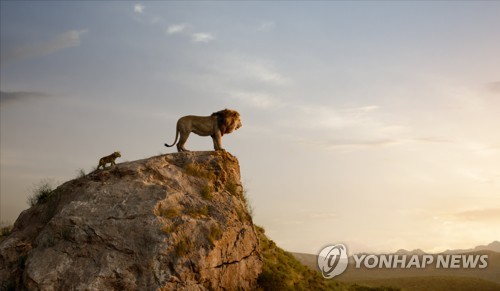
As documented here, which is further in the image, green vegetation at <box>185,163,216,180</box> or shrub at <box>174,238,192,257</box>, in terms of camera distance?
green vegetation at <box>185,163,216,180</box>

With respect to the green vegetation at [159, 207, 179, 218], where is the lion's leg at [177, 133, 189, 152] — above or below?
above

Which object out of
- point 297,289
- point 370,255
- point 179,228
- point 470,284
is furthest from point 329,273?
point 470,284

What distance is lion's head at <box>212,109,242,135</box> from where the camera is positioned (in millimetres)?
22578

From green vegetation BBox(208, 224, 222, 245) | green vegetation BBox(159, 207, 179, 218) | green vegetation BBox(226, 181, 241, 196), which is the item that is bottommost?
green vegetation BBox(208, 224, 222, 245)

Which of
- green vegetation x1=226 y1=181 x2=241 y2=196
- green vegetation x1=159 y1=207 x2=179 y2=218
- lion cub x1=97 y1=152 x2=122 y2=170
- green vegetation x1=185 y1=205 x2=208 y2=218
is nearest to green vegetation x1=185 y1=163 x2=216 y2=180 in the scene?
green vegetation x1=226 y1=181 x2=241 y2=196

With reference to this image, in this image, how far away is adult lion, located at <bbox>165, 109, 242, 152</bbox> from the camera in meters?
22.1

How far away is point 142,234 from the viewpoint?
17.4 meters

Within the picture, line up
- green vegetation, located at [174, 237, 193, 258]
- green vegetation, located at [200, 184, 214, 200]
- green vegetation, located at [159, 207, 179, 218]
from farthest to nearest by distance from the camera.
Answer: green vegetation, located at [200, 184, 214, 200] → green vegetation, located at [159, 207, 179, 218] → green vegetation, located at [174, 237, 193, 258]

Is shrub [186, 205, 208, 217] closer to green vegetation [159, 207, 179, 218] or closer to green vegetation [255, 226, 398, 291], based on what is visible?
green vegetation [159, 207, 179, 218]

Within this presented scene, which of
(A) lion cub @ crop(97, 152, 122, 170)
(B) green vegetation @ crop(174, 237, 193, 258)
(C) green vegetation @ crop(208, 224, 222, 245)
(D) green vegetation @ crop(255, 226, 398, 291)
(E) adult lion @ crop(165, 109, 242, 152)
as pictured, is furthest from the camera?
(A) lion cub @ crop(97, 152, 122, 170)

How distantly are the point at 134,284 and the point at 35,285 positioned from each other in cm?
334

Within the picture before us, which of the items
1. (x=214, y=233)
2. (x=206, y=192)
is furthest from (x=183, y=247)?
(x=206, y=192)

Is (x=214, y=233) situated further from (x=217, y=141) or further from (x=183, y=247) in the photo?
(x=217, y=141)

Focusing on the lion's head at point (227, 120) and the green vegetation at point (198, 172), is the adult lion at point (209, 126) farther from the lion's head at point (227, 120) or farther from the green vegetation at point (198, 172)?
the green vegetation at point (198, 172)
